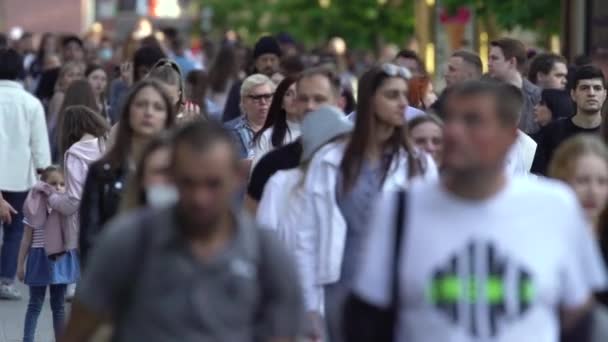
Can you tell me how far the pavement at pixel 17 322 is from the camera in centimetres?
1261

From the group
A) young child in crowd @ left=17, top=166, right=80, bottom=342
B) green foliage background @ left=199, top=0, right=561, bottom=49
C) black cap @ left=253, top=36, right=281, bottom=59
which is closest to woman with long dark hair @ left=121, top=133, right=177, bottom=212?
young child in crowd @ left=17, top=166, right=80, bottom=342

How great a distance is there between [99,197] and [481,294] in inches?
126

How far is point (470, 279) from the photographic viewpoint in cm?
566

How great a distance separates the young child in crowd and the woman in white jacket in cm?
330

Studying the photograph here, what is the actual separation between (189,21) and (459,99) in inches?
2351

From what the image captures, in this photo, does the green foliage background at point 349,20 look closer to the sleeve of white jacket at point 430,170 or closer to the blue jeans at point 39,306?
the blue jeans at point 39,306

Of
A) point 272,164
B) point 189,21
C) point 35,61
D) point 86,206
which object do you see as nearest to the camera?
point 86,206

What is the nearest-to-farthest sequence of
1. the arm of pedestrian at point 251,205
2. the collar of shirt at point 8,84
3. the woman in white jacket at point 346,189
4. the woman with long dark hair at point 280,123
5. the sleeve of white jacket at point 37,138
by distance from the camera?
1. the woman in white jacket at point 346,189
2. the arm of pedestrian at point 251,205
3. the woman with long dark hair at point 280,123
4. the sleeve of white jacket at point 37,138
5. the collar of shirt at point 8,84

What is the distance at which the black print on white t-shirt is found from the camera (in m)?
5.64

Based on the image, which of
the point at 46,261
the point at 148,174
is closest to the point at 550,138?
the point at 46,261

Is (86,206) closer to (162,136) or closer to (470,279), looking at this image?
(162,136)

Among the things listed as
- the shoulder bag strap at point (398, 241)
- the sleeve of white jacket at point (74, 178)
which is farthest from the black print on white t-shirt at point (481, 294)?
the sleeve of white jacket at point (74, 178)

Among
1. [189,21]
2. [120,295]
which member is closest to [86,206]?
[120,295]

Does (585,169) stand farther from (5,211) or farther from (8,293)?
(8,293)
